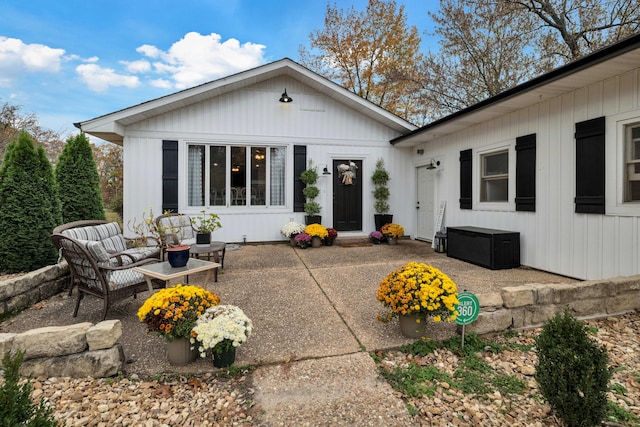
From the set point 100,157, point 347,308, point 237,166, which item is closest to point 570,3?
point 237,166

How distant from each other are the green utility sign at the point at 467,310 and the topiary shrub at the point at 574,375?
0.74 meters

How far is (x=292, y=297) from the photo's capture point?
3.68 metres

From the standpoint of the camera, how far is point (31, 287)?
3.35 meters

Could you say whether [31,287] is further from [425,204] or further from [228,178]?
[425,204]

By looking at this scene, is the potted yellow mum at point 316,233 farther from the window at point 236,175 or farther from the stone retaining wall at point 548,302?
the stone retaining wall at point 548,302

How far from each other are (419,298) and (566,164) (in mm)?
3773

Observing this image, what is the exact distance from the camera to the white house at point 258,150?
677 cm

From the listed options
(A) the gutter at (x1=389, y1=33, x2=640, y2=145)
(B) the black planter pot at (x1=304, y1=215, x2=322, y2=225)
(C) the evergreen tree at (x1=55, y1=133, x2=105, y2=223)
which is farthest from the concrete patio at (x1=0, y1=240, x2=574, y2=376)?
(A) the gutter at (x1=389, y1=33, x2=640, y2=145)

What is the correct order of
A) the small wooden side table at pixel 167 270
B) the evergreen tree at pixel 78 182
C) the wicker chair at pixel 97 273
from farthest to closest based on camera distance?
the evergreen tree at pixel 78 182
the small wooden side table at pixel 167 270
the wicker chair at pixel 97 273

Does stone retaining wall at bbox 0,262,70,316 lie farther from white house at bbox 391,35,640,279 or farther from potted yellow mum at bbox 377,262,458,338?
white house at bbox 391,35,640,279

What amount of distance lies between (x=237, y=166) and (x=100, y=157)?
1157cm

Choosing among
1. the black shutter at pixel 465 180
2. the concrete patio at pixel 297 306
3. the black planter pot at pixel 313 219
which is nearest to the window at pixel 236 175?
the black planter pot at pixel 313 219

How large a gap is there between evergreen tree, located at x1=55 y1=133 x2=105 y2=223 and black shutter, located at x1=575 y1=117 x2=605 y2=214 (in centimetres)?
822

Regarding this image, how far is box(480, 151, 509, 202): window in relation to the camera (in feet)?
18.5
